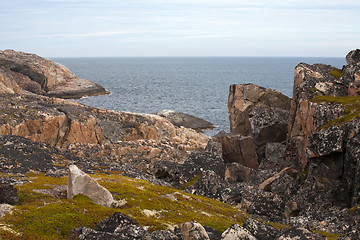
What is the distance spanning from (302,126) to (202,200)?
16316 mm

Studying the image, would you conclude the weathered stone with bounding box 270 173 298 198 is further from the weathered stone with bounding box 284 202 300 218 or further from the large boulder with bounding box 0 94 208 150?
the large boulder with bounding box 0 94 208 150

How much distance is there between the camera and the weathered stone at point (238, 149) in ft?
141

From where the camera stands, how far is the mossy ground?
15633 millimetres

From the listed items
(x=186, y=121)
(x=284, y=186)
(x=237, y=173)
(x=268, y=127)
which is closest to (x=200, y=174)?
(x=237, y=173)

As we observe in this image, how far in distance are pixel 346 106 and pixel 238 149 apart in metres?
14.3

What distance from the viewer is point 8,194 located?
17.6m

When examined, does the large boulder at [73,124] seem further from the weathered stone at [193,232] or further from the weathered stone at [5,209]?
the weathered stone at [193,232]

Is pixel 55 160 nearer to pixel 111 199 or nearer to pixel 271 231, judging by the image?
pixel 111 199

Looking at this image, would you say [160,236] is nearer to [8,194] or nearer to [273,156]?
[8,194]

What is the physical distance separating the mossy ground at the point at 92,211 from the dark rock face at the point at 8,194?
53 cm

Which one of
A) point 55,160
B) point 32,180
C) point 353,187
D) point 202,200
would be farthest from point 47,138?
point 353,187

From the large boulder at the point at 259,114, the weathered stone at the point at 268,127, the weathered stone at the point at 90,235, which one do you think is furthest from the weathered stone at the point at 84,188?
the weathered stone at the point at 268,127

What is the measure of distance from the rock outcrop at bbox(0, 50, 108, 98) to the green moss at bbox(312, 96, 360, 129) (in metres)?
96.4

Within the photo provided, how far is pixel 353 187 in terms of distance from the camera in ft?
88.1
